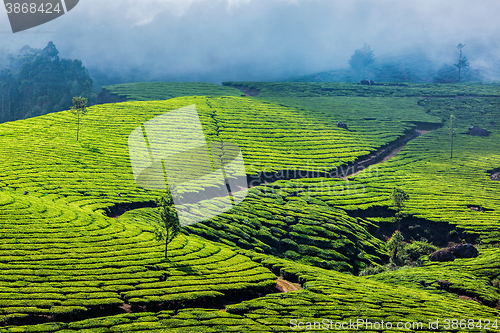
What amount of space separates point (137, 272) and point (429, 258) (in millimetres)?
30488

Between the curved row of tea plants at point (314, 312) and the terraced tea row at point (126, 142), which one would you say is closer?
the curved row of tea plants at point (314, 312)

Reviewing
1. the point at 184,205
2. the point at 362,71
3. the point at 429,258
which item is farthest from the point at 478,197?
the point at 362,71

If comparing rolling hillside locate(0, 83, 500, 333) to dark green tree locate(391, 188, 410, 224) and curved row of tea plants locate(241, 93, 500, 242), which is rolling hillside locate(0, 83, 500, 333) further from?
dark green tree locate(391, 188, 410, 224)

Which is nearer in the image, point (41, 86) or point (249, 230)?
point (249, 230)

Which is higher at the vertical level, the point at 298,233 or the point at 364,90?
the point at 364,90

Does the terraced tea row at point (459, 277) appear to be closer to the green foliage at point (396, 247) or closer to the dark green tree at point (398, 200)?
the green foliage at point (396, 247)

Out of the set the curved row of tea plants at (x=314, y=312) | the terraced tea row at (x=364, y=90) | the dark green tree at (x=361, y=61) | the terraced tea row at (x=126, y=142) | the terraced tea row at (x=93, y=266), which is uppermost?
the dark green tree at (x=361, y=61)

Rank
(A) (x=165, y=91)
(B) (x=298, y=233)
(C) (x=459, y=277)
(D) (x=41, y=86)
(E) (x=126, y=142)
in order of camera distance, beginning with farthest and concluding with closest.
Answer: (D) (x=41, y=86) < (A) (x=165, y=91) < (E) (x=126, y=142) < (B) (x=298, y=233) < (C) (x=459, y=277)

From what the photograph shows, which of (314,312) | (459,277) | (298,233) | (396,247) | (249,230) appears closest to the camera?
(314,312)

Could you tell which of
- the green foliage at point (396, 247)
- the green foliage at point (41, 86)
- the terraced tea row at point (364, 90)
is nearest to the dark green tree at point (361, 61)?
the terraced tea row at point (364, 90)

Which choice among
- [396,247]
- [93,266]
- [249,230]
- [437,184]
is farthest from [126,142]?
[437,184]

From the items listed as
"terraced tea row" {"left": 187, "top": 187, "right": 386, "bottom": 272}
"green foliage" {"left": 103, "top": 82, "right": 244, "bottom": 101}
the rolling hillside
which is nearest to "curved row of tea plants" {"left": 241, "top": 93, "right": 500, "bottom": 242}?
the rolling hillside

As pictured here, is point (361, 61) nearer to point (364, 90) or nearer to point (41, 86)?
point (364, 90)

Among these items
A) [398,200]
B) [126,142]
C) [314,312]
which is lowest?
[314,312]
